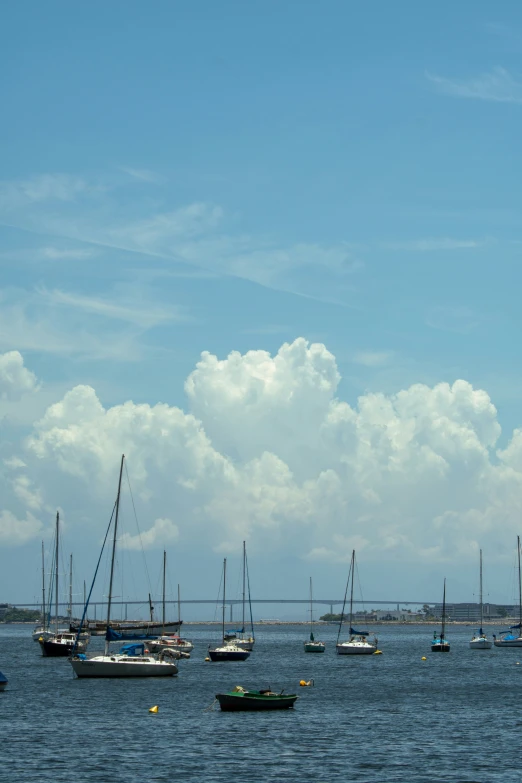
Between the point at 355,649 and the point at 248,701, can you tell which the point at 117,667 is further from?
the point at 355,649

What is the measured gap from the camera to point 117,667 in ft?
333

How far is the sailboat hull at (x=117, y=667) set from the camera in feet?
334

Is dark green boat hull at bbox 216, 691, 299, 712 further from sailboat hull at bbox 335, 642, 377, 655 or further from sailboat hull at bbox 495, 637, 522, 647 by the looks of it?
sailboat hull at bbox 495, 637, 522, 647

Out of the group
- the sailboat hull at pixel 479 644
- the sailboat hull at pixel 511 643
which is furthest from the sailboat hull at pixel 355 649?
the sailboat hull at pixel 511 643

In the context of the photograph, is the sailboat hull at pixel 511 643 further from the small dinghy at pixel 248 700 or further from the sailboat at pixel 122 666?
the small dinghy at pixel 248 700

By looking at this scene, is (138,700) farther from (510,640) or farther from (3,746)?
(510,640)

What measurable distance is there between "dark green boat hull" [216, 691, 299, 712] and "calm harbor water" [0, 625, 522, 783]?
0.78 meters

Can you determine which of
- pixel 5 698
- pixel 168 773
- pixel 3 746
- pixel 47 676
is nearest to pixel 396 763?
pixel 168 773

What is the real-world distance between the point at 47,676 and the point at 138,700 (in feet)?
107

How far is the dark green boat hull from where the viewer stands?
7894 centimetres

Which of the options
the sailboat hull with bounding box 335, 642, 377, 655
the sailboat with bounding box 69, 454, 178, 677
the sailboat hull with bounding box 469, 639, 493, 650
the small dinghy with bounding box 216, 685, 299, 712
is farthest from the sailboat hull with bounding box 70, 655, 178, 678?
the sailboat hull with bounding box 469, 639, 493, 650

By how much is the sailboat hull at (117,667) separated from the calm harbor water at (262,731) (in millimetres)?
1192

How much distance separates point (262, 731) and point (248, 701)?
8.51 metres

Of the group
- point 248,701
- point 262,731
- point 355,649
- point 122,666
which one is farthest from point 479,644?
point 262,731
